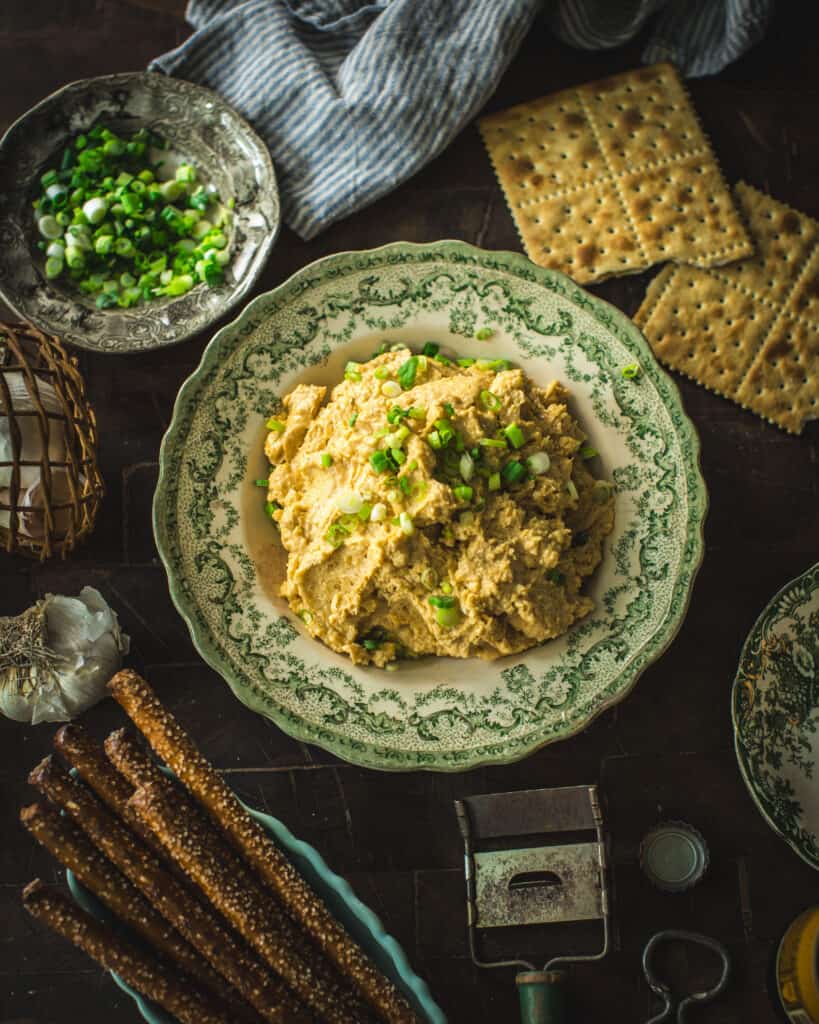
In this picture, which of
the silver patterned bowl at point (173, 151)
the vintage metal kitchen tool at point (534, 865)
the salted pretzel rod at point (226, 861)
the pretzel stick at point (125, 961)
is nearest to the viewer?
the pretzel stick at point (125, 961)

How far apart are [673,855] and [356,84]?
275 cm

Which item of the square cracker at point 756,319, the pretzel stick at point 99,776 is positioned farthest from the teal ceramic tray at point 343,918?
the square cracker at point 756,319

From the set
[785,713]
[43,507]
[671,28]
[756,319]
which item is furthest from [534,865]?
[671,28]

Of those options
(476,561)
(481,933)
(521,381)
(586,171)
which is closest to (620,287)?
(586,171)

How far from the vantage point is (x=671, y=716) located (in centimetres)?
308

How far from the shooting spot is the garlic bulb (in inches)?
114

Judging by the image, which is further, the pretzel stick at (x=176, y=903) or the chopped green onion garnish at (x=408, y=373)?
the chopped green onion garnish at (x=408, y=373)

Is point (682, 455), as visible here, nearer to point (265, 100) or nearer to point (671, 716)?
point (671, 716)

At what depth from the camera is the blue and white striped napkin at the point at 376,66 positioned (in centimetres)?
324

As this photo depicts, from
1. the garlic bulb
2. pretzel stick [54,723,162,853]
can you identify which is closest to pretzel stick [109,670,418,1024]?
pretzel stick [54,723,162,853]

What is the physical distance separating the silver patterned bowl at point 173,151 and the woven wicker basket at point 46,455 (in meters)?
0.22

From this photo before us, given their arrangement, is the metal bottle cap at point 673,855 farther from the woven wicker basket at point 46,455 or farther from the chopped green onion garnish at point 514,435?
the woven wicker basket at point 46,455

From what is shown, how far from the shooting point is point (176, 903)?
7.89 feet

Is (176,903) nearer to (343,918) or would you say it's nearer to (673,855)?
(343,918)
